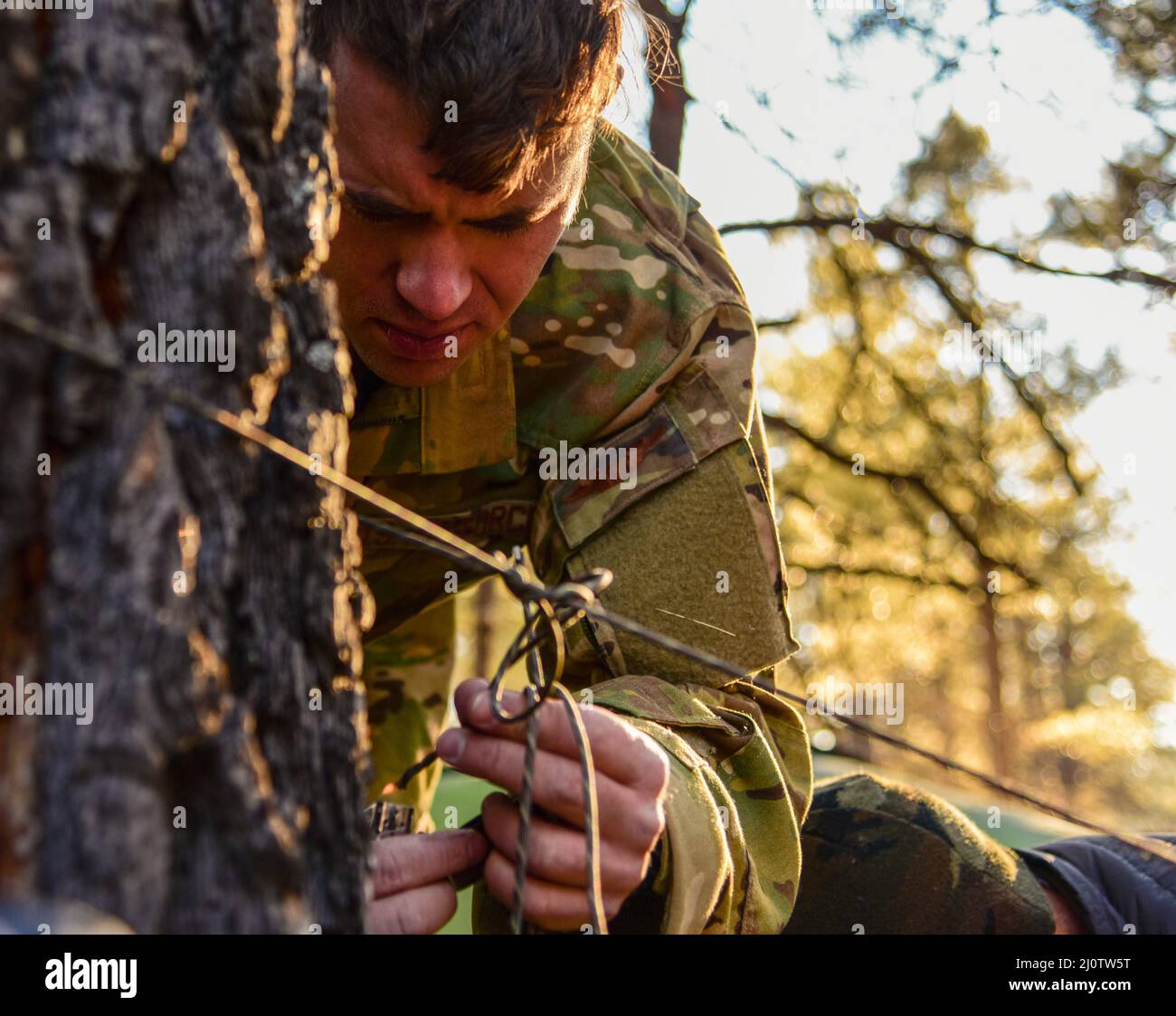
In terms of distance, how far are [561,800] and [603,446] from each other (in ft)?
2.87

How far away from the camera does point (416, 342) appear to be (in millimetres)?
1600

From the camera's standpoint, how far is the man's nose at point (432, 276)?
1.47 metres

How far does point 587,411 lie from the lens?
1.87m

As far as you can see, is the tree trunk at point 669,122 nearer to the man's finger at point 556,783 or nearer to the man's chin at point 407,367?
the man's chin at point 407,367

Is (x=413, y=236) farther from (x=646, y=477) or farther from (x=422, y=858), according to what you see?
(x=422, y=858)

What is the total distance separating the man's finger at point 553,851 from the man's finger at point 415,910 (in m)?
0.07

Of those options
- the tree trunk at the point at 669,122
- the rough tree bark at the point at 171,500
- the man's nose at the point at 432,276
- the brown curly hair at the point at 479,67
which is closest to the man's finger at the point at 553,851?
the rough tree bark at the point at 171,500

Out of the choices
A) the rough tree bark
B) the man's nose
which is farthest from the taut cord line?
the man's nose

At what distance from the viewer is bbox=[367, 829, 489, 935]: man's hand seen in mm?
1074

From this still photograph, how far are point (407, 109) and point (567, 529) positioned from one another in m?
0.63

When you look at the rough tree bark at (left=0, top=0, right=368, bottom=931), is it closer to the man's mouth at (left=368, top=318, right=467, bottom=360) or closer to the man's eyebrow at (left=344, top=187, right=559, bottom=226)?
the man's eyebrow at (left=344, top=187, right=559, bottom=226)

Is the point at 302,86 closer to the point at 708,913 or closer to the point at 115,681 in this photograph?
the point at 115,681
